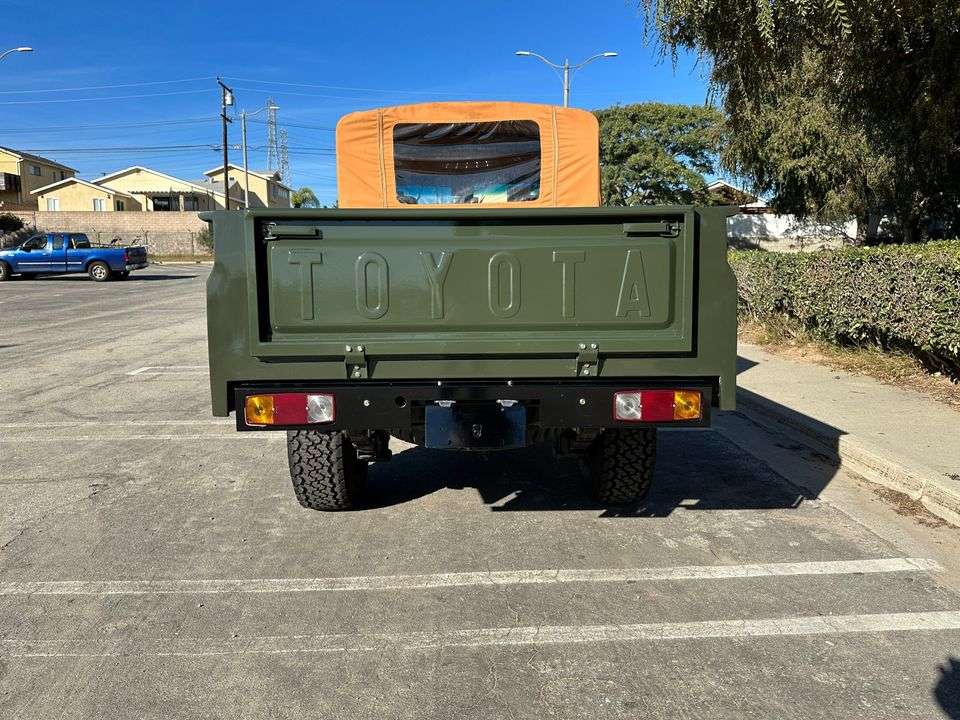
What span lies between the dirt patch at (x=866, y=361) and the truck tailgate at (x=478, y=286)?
4693mm

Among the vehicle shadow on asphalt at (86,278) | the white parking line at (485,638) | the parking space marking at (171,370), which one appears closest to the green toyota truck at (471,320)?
the white parking line at (485,638)

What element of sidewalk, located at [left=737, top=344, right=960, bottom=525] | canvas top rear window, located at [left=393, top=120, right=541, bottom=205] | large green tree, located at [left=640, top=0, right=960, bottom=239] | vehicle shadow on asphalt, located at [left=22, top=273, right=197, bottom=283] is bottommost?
sidewalk, located at [left=737, top=344, right=960, bottom=525]

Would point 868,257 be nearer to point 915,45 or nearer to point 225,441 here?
point 915,45

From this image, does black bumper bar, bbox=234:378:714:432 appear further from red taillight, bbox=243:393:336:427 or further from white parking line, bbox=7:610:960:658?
white parking line, bbox=7:610:960:658

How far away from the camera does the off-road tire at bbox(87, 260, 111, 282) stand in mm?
29781

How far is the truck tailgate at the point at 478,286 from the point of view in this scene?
3621mm

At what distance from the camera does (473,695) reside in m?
2.83

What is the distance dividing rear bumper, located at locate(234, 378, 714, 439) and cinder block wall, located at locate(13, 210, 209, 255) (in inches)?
2248

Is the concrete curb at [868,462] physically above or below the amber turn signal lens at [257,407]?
below

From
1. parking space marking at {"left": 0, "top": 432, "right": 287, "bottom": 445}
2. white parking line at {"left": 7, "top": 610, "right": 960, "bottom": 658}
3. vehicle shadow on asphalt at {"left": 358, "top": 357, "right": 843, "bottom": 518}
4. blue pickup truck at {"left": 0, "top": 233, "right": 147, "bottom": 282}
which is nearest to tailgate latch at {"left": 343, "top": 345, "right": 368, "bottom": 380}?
white parking line at {"left": 7, "top": 610, "right": 960, "bottom": 658}

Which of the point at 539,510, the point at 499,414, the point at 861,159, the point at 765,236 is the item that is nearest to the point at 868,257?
the point at 539,510

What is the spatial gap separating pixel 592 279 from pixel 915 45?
684cm

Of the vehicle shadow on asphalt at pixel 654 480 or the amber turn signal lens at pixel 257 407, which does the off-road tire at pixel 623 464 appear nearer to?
the vehicle shadow on asphalt at pixel 654 480

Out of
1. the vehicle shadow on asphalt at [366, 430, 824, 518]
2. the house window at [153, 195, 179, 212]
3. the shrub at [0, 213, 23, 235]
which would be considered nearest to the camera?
the vehicle shadow on asphalt at [366, 430, 824, 518]
